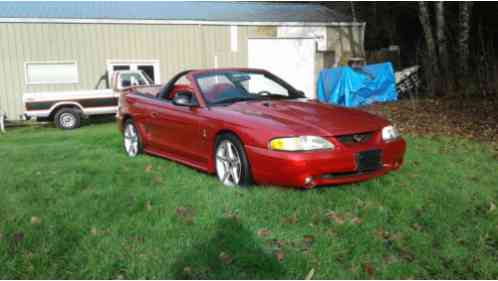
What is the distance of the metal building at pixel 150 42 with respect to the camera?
50.0 feet

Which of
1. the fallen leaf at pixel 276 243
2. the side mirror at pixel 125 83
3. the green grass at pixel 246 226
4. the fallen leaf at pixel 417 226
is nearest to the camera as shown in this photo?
the green grass at pixel 246 226

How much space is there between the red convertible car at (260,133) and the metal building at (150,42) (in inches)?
408

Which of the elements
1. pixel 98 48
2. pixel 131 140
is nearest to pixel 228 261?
pixel 131 140

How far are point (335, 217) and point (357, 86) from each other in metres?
10.4

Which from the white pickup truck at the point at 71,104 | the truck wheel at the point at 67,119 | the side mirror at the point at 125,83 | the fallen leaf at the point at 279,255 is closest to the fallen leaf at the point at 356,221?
the fallen leaf at the point at 279,255

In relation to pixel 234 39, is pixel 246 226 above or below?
below

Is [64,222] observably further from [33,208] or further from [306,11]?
[306,11]

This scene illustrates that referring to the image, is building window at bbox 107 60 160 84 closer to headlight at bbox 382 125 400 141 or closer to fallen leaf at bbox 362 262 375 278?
headlight at bbox 382 125 400 141

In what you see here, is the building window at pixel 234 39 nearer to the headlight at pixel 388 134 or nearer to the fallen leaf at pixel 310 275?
the headlight at pixel 388 134

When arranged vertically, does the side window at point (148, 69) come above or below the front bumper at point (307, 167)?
above

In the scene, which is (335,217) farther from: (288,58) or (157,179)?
(288,58)

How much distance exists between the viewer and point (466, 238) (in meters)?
3.43

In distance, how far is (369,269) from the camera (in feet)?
9.88

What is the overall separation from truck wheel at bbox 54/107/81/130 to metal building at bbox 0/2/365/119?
3.10 metres
